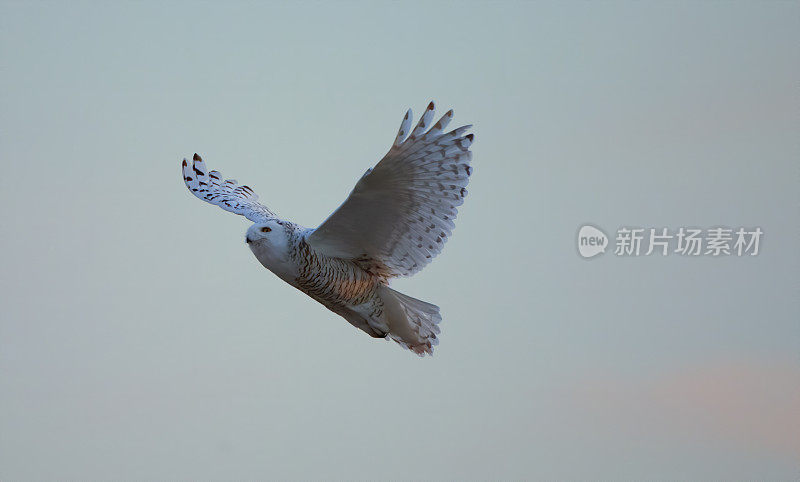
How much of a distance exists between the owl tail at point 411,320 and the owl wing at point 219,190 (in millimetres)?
871

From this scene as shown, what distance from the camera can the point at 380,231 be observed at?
477 centimetres

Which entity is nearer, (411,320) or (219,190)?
(411,320)

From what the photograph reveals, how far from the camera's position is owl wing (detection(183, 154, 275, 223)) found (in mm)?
5448

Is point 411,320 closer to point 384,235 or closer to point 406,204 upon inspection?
point 384,235

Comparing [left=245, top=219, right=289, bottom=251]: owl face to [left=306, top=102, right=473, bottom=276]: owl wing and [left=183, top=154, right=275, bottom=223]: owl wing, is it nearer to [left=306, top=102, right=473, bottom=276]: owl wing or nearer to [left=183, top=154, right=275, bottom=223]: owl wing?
[left=306, top=102, right=473, bottom=276]: owl wing

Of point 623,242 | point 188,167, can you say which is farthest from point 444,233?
point 188,167

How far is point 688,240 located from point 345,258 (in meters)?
2.18

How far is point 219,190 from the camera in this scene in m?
5.74

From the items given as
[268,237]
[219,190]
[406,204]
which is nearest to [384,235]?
[406,204]

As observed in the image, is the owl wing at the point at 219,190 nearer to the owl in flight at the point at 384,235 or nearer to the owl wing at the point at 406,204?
the owl in flight at the point at 384,235

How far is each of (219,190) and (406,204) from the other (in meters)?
1.55

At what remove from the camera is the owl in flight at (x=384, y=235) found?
443 cm

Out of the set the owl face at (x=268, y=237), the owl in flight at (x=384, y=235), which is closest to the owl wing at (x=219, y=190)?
the owl in flight at (x=384, y=235)

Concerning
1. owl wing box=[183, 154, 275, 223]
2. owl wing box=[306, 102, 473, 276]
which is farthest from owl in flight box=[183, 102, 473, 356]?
owl wing box=[183, 154, 275, 223]
